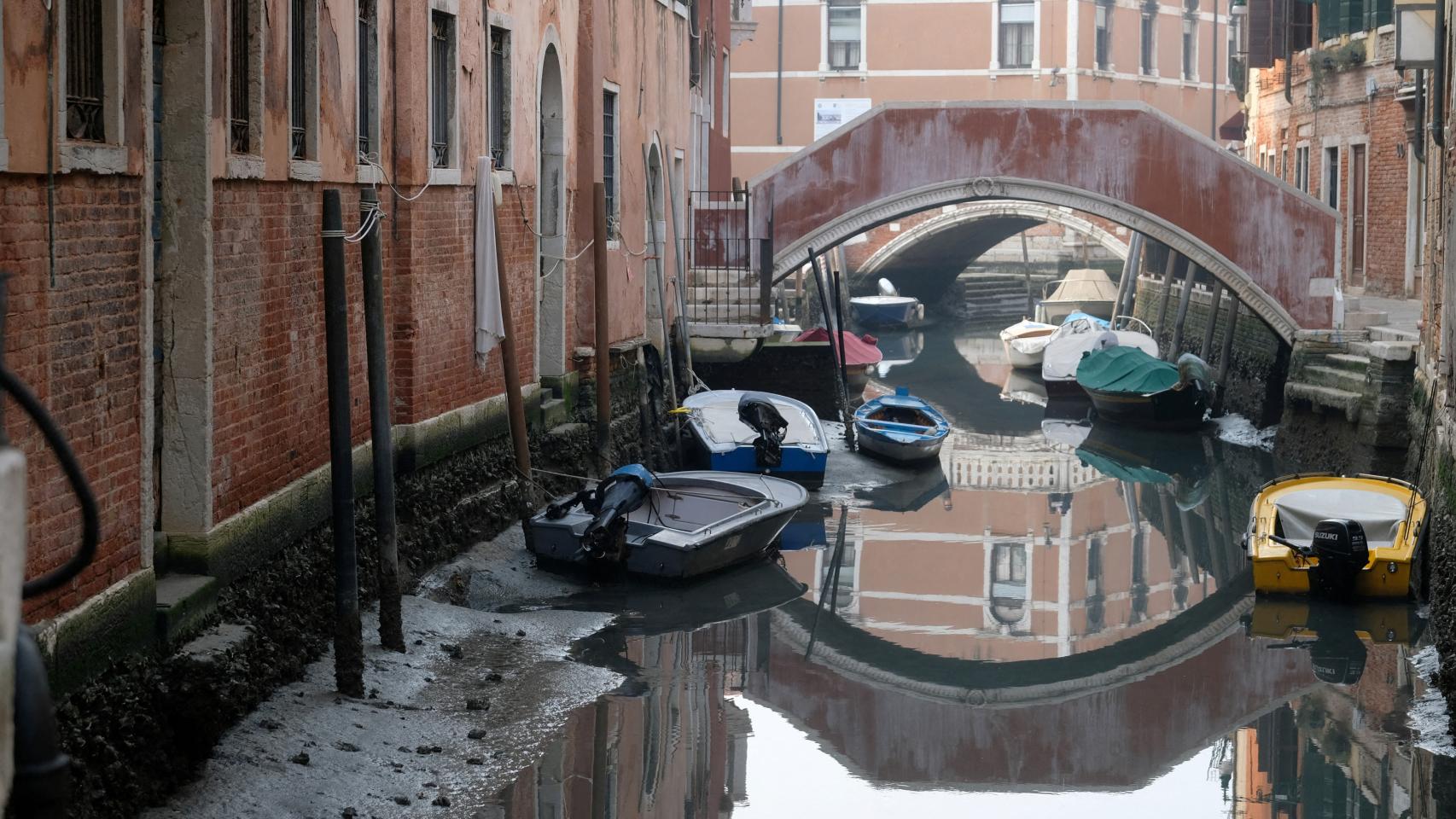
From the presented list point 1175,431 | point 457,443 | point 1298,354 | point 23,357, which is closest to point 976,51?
point 1175,431

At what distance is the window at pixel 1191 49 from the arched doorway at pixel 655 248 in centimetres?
2203

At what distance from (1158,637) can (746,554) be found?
2694 mm

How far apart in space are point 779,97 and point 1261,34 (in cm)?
1228

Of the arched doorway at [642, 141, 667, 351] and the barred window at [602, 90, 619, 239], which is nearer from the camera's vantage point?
the barred window at [602, 90, 619, 239]

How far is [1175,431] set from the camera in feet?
65.3

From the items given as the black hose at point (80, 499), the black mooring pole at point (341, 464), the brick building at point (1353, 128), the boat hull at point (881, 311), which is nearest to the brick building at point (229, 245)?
the black mooring pole at point (341, 464)

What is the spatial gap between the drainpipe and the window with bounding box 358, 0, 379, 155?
2478 cm

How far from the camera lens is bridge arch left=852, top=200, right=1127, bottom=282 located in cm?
3095

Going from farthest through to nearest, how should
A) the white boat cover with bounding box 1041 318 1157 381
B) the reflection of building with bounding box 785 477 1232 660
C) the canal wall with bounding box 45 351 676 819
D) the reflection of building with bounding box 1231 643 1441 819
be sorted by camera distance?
the white boat cover with bounding box 1041 318 1157 381, the reflection of building with bounding box 785 477 1232 660, the reflection of building with bounding box 1231 643 1441 819, the canal wall with bounding box 45 351 676 819

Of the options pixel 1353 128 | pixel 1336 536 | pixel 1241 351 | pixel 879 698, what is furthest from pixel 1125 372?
pixel 879 698

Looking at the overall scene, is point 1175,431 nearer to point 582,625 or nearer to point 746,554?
point 746,554

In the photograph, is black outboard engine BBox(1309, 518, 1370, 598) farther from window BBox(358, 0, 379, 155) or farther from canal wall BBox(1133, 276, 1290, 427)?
canal wall BBox(1133, 276, 1290, 427)

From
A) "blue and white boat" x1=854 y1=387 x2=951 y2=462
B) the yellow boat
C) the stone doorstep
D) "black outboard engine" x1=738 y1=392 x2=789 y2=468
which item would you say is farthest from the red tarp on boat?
the stone doorstep

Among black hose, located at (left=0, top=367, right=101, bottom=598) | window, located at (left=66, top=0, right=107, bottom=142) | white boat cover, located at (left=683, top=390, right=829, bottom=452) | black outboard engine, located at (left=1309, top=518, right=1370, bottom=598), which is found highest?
window, located at (left=66, top=0, right=107, bottom=142)
